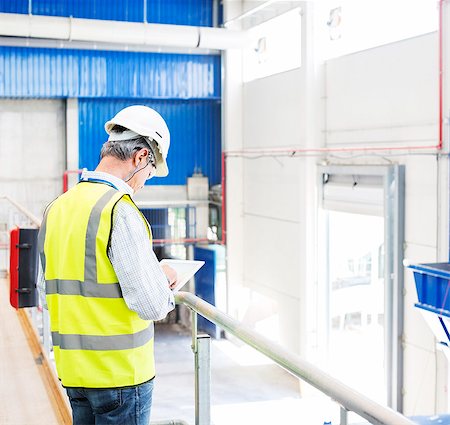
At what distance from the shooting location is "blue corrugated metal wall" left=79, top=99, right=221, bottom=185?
1591cm

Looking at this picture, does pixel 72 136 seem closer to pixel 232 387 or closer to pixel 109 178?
pixel 232 387

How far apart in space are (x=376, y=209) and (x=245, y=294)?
6338 mm

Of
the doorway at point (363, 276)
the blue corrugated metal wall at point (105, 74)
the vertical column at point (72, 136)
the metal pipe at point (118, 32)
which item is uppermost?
the metal pipe at point (118, 32)

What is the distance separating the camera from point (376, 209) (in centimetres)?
1041

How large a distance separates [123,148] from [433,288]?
17.3 ft

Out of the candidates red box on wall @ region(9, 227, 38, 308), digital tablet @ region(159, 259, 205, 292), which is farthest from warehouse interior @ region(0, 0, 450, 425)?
digital tablet @ region(159, 259, 205, 292)

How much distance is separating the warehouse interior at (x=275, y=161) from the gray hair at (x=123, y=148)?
13.2ft

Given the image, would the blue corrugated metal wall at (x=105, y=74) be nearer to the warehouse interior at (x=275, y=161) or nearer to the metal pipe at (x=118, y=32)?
the warehouse interior at (x=275, y=161)

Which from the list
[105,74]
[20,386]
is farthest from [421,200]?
[105,74]

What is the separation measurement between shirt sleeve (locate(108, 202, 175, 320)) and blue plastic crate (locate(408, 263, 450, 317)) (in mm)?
5144

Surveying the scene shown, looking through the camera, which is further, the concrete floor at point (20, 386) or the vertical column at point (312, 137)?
the vertical column at point (312, 137)

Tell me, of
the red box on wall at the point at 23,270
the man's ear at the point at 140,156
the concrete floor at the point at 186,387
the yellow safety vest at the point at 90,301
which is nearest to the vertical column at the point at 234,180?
the concrete floor at the point at 186,387

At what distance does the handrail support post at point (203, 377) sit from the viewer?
2.99 metres

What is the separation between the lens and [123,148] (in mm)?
2445
